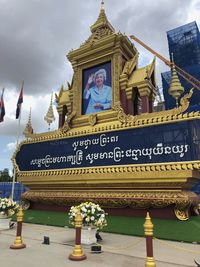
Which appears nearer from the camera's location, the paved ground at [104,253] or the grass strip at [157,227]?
the paved ground at [104,253]

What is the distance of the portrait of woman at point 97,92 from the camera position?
680 inches

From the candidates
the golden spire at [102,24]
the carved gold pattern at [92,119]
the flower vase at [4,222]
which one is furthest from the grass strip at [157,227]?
the golden spire at [102,24]

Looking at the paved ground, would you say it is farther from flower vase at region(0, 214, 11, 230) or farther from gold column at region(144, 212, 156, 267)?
flower vase at region(0, 214, 11, 230)

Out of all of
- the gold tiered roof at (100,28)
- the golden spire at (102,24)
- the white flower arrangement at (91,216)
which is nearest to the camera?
the white flower arrangement at (91,216)

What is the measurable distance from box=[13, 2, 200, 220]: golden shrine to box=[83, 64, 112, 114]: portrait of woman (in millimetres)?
81

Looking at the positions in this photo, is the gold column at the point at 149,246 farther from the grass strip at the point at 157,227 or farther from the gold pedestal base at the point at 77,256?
the grass strip at the point at 157,227

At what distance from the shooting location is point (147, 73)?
16344mm

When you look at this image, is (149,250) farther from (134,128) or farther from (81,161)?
(81,161)

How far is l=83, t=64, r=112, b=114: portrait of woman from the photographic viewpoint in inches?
680

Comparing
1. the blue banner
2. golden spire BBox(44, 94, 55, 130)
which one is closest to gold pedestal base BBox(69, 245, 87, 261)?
the blue banner

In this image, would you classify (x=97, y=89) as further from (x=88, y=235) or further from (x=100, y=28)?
(x=88, y=235)

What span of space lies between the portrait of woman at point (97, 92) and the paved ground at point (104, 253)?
32.5 feet

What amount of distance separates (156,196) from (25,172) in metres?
10.6

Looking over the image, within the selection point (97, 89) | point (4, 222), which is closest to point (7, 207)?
point (4, 222)
